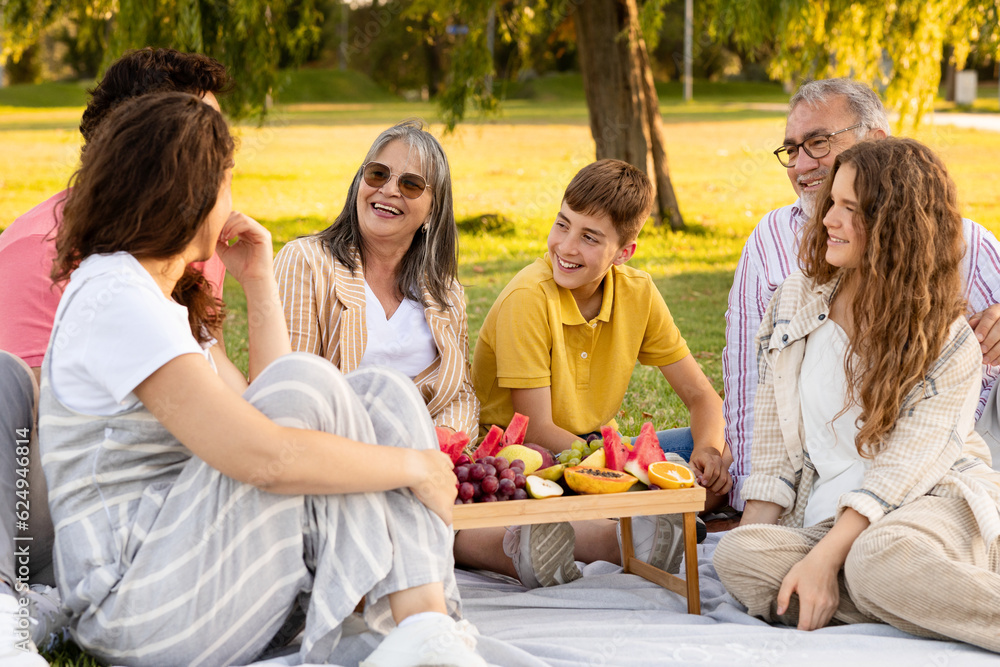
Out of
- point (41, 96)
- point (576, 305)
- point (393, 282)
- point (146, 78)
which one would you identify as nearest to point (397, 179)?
point (393, 282)

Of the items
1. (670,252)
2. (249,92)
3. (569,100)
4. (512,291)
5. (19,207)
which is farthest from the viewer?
(569,100)

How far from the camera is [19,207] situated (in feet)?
43.9

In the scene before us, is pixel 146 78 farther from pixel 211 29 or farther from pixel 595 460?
pixel 211 29

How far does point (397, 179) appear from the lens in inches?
144

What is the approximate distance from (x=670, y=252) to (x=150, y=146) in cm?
933

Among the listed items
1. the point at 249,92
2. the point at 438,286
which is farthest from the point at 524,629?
the point at 249,92

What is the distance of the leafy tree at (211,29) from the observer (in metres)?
8.92

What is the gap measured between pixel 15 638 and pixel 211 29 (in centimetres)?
796

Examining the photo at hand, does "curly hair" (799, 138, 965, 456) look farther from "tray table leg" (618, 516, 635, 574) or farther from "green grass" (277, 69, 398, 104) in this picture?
"green grass" (277, 69, 398, 104)

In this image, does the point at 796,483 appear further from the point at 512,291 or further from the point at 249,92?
the point at 249,92

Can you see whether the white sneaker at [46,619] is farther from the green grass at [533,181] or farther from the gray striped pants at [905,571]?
the gray striped pants at [905,571]

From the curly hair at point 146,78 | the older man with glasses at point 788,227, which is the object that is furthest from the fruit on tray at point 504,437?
the curly hair at point 146,78

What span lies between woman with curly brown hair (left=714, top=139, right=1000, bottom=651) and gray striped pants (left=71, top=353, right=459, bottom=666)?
111cm

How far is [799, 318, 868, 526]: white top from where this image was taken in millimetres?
3084
